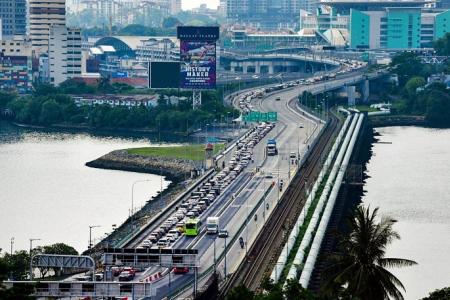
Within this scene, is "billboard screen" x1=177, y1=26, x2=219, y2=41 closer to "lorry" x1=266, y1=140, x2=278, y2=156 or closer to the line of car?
the line of car

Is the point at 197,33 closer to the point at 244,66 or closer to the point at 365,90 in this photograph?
the point at 365,90

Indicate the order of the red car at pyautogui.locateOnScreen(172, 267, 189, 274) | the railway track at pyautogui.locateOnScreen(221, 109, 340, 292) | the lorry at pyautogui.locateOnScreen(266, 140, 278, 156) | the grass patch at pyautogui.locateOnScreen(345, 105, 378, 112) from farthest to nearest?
1. the grass patch at pyautogui.locateOnScreen(345, 105, 378, 112)
2. the lorry at pyautogui.locateOnScreen(266, 140, 278, 156)
3. the railway track at pyautogui.locateOnScreen(221, 109, 340, 292)
4. the red car at pyautogui.locateOnScreen(172, 267, 189, 274)

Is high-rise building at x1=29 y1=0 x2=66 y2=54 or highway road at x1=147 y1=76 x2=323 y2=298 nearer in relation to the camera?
highway road at x1=147 y1=76 x2=323 y2=298

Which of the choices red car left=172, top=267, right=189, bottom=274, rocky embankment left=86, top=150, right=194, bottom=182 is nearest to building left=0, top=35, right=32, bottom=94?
rocky embankment left=86, top=150, right=194, bottom=182

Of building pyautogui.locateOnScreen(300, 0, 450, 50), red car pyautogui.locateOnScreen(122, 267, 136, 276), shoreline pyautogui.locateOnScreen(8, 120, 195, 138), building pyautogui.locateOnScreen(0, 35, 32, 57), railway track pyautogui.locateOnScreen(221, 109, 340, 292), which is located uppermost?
building pyautogui.locateOnScreen(300, 0, 450, 50)

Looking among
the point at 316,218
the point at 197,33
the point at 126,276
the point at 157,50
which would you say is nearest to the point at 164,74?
the point at 197,33

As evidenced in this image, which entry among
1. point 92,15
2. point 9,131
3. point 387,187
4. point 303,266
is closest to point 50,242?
point 303,266
